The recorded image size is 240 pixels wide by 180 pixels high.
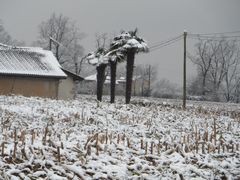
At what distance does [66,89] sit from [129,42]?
9.11 m

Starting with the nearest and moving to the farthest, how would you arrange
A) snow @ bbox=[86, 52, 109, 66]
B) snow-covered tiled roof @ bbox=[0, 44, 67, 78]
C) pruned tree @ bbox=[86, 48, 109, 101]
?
1. snow-covered tiled roof @ bbox=[0, 44, 67, 78]
2. snow @ bbox=[86, 52, 109, 66]
3. pruned tree @ bbox=[86, 48, 109, 101]

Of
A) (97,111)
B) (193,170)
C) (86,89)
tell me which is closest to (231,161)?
(193,170)

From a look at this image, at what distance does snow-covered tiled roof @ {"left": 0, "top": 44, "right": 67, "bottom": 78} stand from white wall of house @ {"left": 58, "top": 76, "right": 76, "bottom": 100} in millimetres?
2596

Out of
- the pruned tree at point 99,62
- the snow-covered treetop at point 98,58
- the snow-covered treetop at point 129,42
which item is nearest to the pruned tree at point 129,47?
the snow-covered treetop at point 129,42

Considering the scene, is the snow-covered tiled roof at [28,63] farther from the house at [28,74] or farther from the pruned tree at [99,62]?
the pruned tree at [99,62]

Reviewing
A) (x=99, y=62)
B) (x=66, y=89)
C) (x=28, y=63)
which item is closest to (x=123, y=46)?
(x=99, y=62)

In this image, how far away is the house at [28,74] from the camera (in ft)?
99.0

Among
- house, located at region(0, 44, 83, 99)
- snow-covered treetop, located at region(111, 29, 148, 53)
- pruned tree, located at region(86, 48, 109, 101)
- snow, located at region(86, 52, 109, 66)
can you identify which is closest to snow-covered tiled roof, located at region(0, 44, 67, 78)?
house, located at region(0, 44, 83, 99)

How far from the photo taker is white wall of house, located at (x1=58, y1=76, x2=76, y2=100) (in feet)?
116

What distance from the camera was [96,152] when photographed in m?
8.06

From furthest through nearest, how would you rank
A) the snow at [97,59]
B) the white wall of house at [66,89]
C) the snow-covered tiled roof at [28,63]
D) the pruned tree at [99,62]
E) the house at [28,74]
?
the pruned tree at [99,62] < the white wall of house at [66,89] < the snow at [97,59] < the snow-covered tiled roof at [28,63] < the house at [28,74]

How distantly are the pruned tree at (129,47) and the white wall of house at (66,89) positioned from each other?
22.4 ft

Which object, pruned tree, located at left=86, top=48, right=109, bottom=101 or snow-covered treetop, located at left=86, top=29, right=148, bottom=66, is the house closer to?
pruned tree, located at left=86, top=48, right=109, bottom=101

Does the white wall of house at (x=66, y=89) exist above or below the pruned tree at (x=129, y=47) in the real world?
below
